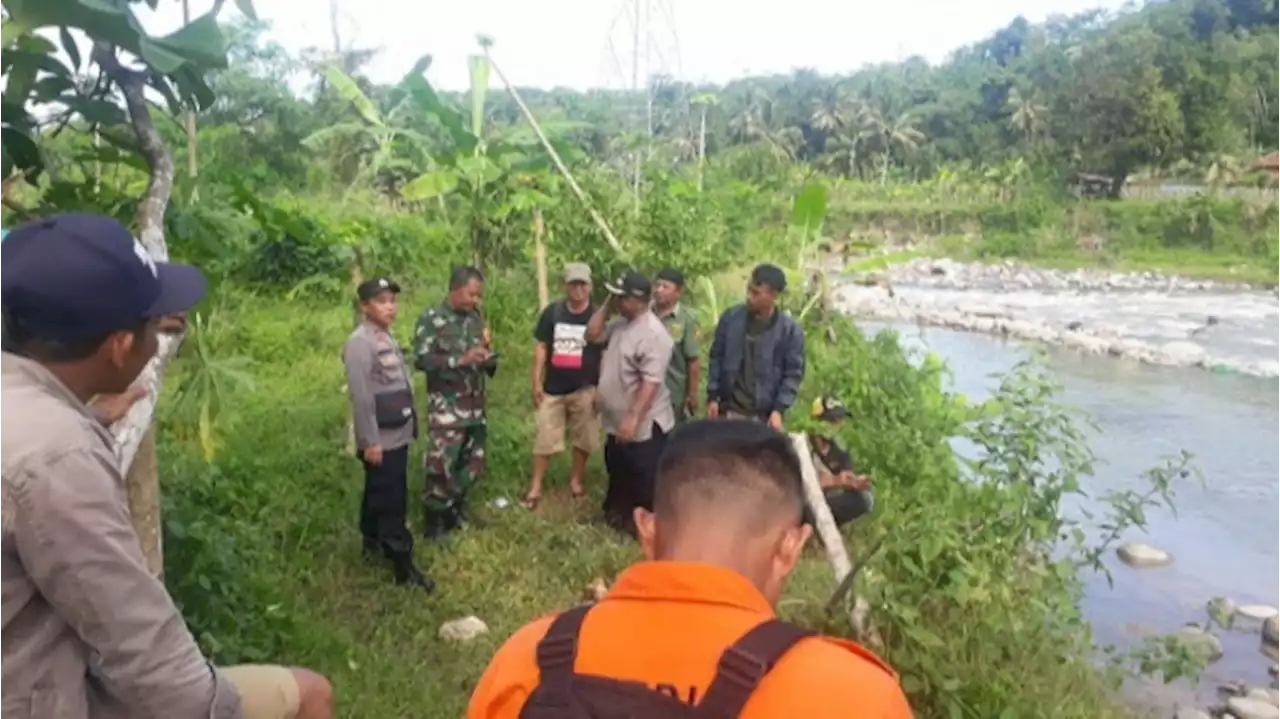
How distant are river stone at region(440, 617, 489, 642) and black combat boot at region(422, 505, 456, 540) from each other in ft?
3.39

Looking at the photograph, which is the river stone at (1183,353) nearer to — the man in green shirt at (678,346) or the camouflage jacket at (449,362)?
the man in green shirt at (678,346)

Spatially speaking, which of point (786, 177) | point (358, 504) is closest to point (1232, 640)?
point (358, 504)

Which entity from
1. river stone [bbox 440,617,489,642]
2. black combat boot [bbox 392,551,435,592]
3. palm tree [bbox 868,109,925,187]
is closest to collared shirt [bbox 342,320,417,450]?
black combat boot [bbox 392,551,435,592]

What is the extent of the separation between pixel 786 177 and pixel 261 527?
26.0 meters

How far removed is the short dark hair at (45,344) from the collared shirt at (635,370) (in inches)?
178

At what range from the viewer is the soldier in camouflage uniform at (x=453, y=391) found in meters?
5.89

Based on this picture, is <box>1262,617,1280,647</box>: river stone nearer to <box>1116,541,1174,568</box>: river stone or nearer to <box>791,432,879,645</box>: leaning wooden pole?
<box>1116,541,1174,568</box>: river stone

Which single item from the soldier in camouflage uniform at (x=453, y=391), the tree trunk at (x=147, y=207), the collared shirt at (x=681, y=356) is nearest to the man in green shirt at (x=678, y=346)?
the collared shirt at (x=681, y=356)

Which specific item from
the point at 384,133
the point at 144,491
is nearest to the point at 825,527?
the point at 144,491

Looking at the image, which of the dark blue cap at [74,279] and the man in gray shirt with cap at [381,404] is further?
the man in gray shirt with cap at [381,404]

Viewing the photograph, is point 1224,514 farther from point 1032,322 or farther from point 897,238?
point 897,238

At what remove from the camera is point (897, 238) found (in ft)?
114

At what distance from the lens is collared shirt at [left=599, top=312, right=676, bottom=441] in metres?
6.11

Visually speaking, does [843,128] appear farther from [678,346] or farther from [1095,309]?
[678,346]
